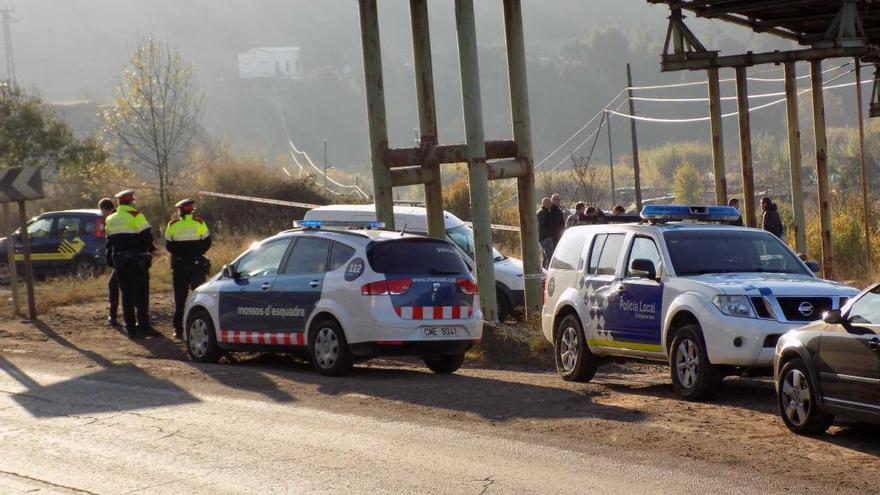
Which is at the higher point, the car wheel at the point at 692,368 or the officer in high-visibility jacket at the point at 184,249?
the officer in high-visibility jacket at the point at 184,249

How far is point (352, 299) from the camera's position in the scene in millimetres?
13969

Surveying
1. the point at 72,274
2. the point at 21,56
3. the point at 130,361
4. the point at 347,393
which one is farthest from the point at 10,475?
the point at 21,56

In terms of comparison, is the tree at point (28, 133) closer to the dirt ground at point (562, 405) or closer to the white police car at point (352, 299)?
the dirt ground at point (562, 405)

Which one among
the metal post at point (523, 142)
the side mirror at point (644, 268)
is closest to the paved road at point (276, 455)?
the side mirror at point (644, 268)

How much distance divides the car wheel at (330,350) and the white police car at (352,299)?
0.04 feet

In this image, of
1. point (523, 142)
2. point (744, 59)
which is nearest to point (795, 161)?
point (744, 59)

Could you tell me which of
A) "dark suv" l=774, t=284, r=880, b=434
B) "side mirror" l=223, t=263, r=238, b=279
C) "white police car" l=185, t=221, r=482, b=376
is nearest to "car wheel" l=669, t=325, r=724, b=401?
"dark suv" l=774, t=284, r=880, b=434

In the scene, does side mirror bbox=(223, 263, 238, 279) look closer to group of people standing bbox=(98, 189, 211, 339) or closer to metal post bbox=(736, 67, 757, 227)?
group of people standing bbox=(98, 189, 211, 339)

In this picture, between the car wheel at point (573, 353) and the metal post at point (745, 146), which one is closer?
the car wheel at point (573, 353)

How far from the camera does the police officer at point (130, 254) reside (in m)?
18.8

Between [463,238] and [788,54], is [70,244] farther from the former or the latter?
[788,54]

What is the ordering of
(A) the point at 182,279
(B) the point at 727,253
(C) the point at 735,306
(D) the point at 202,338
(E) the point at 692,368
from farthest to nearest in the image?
(A) the point at 182,279 → (D) the point at 202,338 → (B) the point at 727,253 → (E) the point at 692,368 → (C) the point at 735,306

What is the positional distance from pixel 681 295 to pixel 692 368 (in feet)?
2.29

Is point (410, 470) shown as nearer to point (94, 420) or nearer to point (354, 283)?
point (94, 420)
